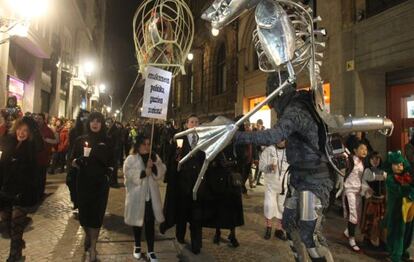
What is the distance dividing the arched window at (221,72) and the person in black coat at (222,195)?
1905 cm

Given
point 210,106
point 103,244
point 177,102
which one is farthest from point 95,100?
point 103,244

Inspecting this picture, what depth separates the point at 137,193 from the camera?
5180mm

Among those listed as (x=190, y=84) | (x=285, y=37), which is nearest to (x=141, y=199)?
(x=285, y=37)

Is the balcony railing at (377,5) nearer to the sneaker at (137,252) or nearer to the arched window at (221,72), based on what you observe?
the sneaker at (137,252)

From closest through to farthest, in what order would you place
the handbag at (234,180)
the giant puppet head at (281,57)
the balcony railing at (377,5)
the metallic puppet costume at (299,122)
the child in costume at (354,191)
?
the giant puppet head at (281,57)
the metallic puppet costume at (299,122)
the handbag at (234,180)
the child in costume at (354,191)
the balcony railing at (377,5)

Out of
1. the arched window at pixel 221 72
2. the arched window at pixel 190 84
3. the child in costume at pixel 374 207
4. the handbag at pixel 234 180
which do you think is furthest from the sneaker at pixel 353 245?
the arched window at pixel 190 84

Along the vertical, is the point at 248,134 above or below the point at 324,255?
above

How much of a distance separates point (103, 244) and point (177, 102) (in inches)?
1293

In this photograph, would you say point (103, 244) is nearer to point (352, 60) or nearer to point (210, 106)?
point (352, 60)

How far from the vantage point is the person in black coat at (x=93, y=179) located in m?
5.01

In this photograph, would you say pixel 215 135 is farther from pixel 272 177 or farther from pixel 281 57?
pixel 272 177

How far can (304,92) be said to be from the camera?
11.9 ft

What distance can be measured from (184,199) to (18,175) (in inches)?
88.9

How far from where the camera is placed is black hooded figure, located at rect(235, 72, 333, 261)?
3.39 m
